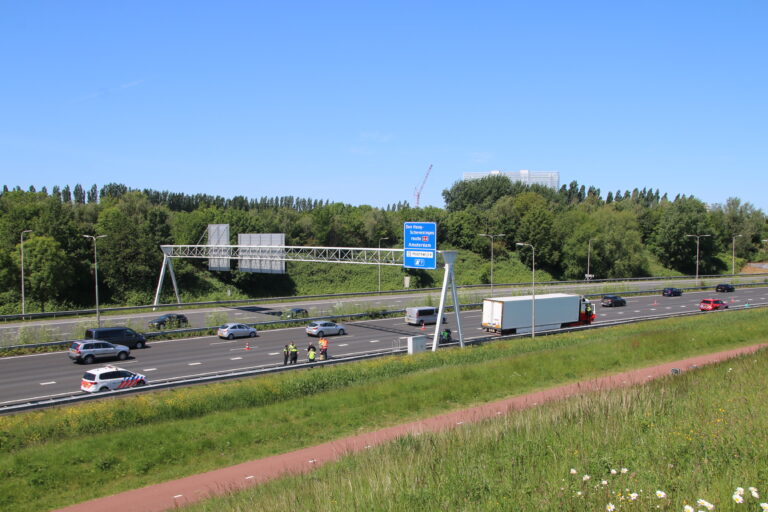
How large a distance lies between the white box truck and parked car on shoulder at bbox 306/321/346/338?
1122 centimetres

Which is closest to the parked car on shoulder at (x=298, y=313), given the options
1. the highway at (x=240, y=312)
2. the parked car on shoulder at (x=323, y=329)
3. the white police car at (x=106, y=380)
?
the highway at (x=240, y=312)

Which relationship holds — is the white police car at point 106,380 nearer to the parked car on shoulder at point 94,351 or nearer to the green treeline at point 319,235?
the parked car on shoulder at point 94,351

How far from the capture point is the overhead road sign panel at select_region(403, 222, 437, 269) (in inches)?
1433

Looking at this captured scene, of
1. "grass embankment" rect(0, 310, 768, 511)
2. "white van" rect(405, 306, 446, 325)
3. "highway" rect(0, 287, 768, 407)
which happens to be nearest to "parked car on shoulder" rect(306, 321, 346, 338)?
"highway" rect(0, 287, 768, 407)

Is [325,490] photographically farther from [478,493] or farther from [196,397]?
[196,397]

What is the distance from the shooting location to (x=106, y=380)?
25.3 meters

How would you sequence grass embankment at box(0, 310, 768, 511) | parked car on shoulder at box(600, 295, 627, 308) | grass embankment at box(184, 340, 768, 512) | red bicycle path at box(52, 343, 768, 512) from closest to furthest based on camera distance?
grass embankment at box(184, 340, 768, 512) → red bicycle path at box(52, 343, 768, 512) → grass embankment at box(0, 310, 768, 511) → parked car on shoulder at box(600, 295, 627, 308)

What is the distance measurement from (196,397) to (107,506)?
7.98 meters

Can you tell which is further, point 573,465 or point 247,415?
point 247,415

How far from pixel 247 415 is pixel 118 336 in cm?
2199

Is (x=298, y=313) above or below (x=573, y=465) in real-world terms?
below

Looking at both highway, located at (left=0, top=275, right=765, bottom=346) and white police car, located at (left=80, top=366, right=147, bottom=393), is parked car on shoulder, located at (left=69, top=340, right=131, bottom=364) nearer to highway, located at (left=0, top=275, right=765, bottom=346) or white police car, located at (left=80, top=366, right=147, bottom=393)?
highway, located at (left=0, top=275, right=765, bottom=346)

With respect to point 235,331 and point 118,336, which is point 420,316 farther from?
point 118,336

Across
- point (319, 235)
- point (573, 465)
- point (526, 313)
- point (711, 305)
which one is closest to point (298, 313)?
point (526, 313)
